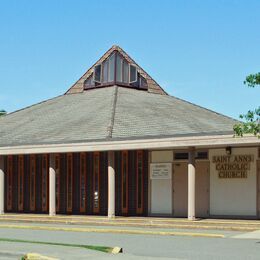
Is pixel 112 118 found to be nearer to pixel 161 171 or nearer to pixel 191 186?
pixel 161 171

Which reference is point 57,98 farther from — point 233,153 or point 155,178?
point 233,153

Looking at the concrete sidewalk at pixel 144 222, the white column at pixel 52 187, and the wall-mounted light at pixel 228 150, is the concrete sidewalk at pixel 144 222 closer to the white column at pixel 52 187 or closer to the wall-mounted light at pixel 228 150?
the white column at pixel 52 187

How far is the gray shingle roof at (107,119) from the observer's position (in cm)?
2873

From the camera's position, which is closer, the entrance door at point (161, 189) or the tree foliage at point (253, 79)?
the tree foliage at point (253, 79)

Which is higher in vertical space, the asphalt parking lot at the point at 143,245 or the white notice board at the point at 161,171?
the white notice board at the point at 161,171

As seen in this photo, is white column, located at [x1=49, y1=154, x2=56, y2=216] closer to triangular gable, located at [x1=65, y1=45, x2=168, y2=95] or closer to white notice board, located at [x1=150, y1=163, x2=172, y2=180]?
white notice board, located at [x1=150, y1=163, x2=172, y2=180]

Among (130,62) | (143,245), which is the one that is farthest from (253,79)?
(130,62)

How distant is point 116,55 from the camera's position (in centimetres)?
3884

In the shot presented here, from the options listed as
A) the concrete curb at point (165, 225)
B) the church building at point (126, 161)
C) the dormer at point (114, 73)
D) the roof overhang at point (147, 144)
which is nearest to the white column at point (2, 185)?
the church building at point (126, 161)

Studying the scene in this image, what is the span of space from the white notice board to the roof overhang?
1725mm

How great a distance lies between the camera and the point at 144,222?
2469 centimetres

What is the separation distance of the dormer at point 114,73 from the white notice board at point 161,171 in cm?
1108

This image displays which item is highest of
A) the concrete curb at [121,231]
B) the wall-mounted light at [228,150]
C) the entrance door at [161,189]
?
the wall-mounted light at [228,150]

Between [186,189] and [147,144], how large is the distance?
325 cm
